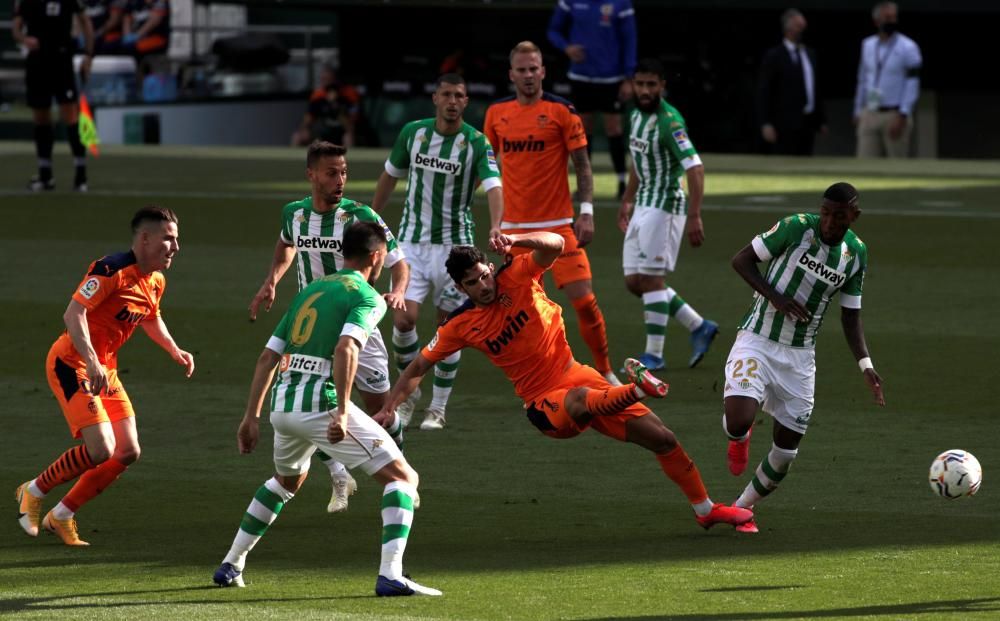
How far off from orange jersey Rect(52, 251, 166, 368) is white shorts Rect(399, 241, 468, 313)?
305cm

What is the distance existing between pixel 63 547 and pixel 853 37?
24.4 m

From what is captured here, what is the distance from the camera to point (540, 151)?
12273mm

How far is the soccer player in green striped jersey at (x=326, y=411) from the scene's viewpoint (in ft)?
24.0

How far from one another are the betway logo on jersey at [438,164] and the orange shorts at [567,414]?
10.2 feet


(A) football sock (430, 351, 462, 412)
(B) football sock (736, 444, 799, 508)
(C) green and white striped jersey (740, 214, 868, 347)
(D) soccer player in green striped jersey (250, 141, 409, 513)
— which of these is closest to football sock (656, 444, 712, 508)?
(B) football sock (736, 444, 799, 508)

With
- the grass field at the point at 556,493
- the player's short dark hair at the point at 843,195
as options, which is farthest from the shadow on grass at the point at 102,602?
the player's short dark hair at the point at 843,195

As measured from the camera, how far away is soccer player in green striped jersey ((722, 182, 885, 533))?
8719mm

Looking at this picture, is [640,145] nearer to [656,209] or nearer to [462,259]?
[656,209]

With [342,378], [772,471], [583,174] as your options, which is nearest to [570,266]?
[583,174]

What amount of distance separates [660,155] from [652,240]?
2.03 ft

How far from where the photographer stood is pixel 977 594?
7215 millimetres

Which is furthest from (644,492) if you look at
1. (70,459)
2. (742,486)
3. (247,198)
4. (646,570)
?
(247,198)

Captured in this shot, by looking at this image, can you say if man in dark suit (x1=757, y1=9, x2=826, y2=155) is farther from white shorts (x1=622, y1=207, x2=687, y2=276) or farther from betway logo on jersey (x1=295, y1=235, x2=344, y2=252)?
betway logo on jersey (x1=295, y1=235, x2=344, y2=252)

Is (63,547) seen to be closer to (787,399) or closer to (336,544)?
(336,544)
